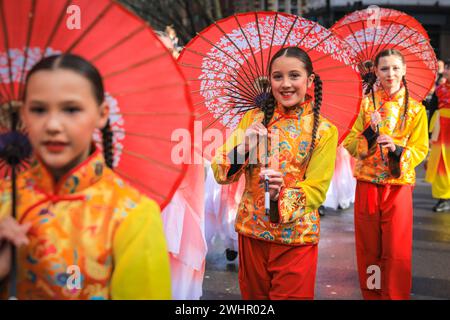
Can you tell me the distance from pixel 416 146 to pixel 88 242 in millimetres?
3172

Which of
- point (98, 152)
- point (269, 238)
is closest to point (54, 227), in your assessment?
point (98, 152)

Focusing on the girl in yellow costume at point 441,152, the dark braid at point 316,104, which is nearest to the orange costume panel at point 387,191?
the dark braid at point 316,104

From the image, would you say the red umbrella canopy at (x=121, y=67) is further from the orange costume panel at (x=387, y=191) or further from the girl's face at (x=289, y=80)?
the orange costume panel at (x=387, y=191)

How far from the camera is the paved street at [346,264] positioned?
16.1ft

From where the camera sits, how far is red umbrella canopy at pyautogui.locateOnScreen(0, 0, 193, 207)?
1815 mm

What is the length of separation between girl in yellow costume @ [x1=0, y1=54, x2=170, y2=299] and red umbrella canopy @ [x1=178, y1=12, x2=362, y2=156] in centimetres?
158

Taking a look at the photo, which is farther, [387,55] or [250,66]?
[387,55]

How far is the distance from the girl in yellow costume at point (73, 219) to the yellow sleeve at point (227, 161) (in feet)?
4.12

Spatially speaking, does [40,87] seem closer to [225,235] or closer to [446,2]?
[225,235]

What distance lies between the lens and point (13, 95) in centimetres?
187

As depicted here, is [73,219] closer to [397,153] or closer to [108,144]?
[108,144]

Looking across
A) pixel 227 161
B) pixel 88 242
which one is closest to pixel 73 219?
pixel 88 242

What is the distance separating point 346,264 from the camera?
18.8 feet
